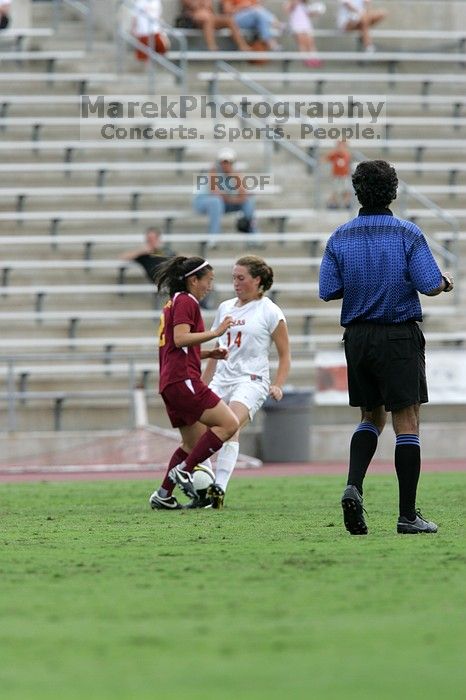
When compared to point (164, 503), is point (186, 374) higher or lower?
higher

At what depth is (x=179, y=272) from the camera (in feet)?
36.6

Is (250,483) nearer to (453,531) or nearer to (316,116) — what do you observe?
(453,531)

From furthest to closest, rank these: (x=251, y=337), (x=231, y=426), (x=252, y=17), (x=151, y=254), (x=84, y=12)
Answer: (x=252, y=17), (x=84, y=12), (x=151, y=254), (x=251, y=337), (x=231, y=426)

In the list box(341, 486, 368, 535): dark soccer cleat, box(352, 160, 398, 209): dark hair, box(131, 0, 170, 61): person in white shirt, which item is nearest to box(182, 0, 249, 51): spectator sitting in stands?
box(131, 0, 170, 61): person in white shirt

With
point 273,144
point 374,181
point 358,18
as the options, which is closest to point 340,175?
point 273,144

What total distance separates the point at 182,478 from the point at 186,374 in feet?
2.46

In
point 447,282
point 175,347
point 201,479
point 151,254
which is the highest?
point 151,254

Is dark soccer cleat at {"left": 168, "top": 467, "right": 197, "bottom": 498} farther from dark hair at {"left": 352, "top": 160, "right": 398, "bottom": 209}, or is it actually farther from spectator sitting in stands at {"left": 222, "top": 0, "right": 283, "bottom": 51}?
spectator sitting in stands at {"left": 222, "top": 0, "right": 283, "bottom": 51}

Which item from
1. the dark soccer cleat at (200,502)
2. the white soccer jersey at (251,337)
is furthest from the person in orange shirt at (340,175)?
the dark soccer cleat at (200,502)

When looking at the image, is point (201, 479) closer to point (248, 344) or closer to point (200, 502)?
point (200, 502)

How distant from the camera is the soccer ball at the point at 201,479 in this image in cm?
1137

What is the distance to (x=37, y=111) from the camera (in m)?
24.8

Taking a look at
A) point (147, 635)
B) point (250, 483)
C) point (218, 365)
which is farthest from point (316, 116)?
point (147, 635)

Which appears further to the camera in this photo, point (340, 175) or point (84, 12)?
point (84, 12)
